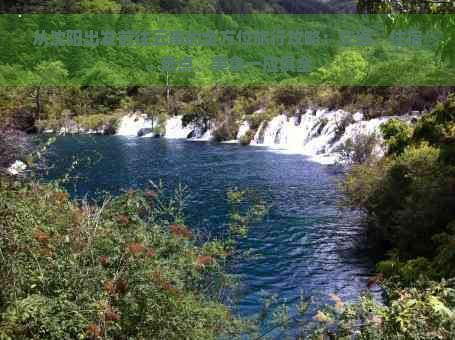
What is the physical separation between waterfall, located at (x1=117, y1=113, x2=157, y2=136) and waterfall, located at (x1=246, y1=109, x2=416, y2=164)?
1972 cm

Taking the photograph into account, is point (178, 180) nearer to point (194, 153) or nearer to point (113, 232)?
point (194, 153)

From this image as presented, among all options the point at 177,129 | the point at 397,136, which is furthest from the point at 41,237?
the point at 177,129

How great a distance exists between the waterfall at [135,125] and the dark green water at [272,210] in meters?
22.9

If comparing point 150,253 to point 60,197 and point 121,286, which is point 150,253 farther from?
point 60,197

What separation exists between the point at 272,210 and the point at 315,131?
24.8 metres

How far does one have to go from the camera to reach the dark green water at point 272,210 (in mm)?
15281

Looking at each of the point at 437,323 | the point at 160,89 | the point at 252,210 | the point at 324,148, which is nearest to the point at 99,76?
the point at 160,89

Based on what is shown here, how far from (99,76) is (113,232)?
108806mm

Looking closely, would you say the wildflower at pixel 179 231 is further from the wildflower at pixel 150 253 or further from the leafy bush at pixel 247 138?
the leafy bush at pixel 247 138

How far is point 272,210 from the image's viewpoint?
2422 centimetres

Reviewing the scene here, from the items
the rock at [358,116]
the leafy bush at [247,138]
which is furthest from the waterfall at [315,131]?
the leafy bush at [247,138]

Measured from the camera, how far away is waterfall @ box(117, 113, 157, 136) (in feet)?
239

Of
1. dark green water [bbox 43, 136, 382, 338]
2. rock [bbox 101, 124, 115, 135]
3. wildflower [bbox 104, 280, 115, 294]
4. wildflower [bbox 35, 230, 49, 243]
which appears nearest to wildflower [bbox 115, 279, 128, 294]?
wildflower [bbox 104, 280, 115, 294]

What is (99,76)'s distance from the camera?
367 feet
